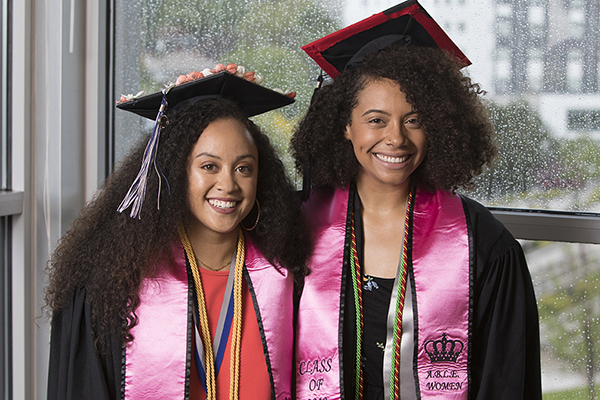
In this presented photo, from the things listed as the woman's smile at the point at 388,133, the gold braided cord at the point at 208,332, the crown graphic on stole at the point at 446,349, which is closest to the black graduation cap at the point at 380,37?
the woman's smile at the point at 388,133

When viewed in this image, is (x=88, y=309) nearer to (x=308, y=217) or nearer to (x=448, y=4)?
(x=308, y=217)

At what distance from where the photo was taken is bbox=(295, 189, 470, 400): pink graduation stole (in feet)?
5.14

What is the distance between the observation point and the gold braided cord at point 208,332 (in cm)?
143

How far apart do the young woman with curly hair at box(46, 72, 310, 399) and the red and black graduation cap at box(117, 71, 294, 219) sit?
3cm

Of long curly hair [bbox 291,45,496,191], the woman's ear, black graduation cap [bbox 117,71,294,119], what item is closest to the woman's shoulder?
long curly hair [bbox 291,45,496,191]

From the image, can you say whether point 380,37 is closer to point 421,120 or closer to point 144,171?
point 421,120

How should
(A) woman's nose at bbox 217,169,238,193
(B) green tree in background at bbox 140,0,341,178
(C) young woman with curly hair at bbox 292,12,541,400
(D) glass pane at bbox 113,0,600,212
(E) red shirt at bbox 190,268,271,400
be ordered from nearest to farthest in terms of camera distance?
1. (A) woman's nose at bbox 217,169,238,193
2. (E) red shirt at bbox 190,268,271,400
3. (C) young woman with curly hair at bbox 292,12,541,400
4. (D) glass pane at bbox 113,0,600,212
5. (B) green tree in background at bbox 140,0,341,178

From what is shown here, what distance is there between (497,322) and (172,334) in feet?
3.17

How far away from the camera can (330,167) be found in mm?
1771

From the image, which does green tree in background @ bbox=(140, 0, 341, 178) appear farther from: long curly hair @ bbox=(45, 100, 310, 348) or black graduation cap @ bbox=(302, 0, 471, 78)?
long curly hair @ bbox=(45, 100, 310, 348)

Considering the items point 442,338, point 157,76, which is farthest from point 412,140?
point 157,76

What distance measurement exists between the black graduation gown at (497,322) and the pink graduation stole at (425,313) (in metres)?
0.03

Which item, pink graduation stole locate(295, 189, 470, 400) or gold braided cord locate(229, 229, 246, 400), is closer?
gold braided cord locate(229, 229, 246, 400)

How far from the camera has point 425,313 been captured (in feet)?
5.16
